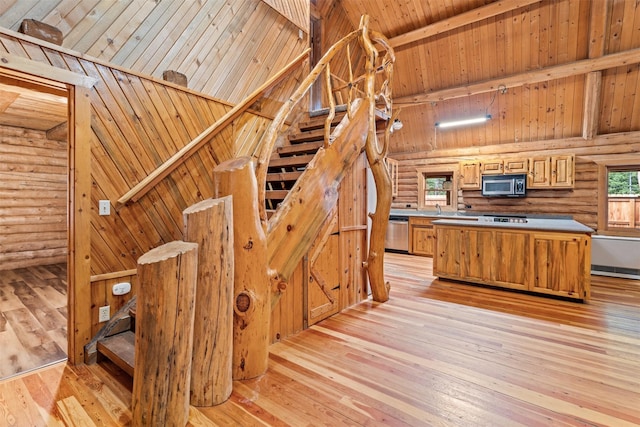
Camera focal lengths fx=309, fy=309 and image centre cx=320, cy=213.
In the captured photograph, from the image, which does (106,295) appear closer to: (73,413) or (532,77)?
(73,413)

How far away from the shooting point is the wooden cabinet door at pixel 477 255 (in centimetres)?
446

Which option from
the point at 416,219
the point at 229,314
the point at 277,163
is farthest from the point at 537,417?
the point at 416,219

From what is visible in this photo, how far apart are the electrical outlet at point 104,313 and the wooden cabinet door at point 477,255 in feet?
14.7

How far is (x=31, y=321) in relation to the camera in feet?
10.5

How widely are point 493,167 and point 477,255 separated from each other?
9.91 ft

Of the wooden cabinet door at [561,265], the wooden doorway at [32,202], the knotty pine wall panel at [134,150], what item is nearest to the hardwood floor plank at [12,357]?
the wooden doorway at [32,202]

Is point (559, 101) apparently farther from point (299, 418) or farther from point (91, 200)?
point (91, 200)

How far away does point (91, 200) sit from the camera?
8.03 ft

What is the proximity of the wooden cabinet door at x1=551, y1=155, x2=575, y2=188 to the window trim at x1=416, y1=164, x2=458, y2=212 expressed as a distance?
1872 mm

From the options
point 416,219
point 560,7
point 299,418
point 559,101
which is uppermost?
point 560,7

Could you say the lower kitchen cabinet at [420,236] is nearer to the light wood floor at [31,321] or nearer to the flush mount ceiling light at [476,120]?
the flush mount ceiling light at [476,120]

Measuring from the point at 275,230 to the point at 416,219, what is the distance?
203 inches

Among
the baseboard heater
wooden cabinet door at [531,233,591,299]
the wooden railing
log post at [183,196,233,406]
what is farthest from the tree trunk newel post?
the baseboard heater

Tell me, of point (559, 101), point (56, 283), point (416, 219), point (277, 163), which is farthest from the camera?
point (416, 219)
